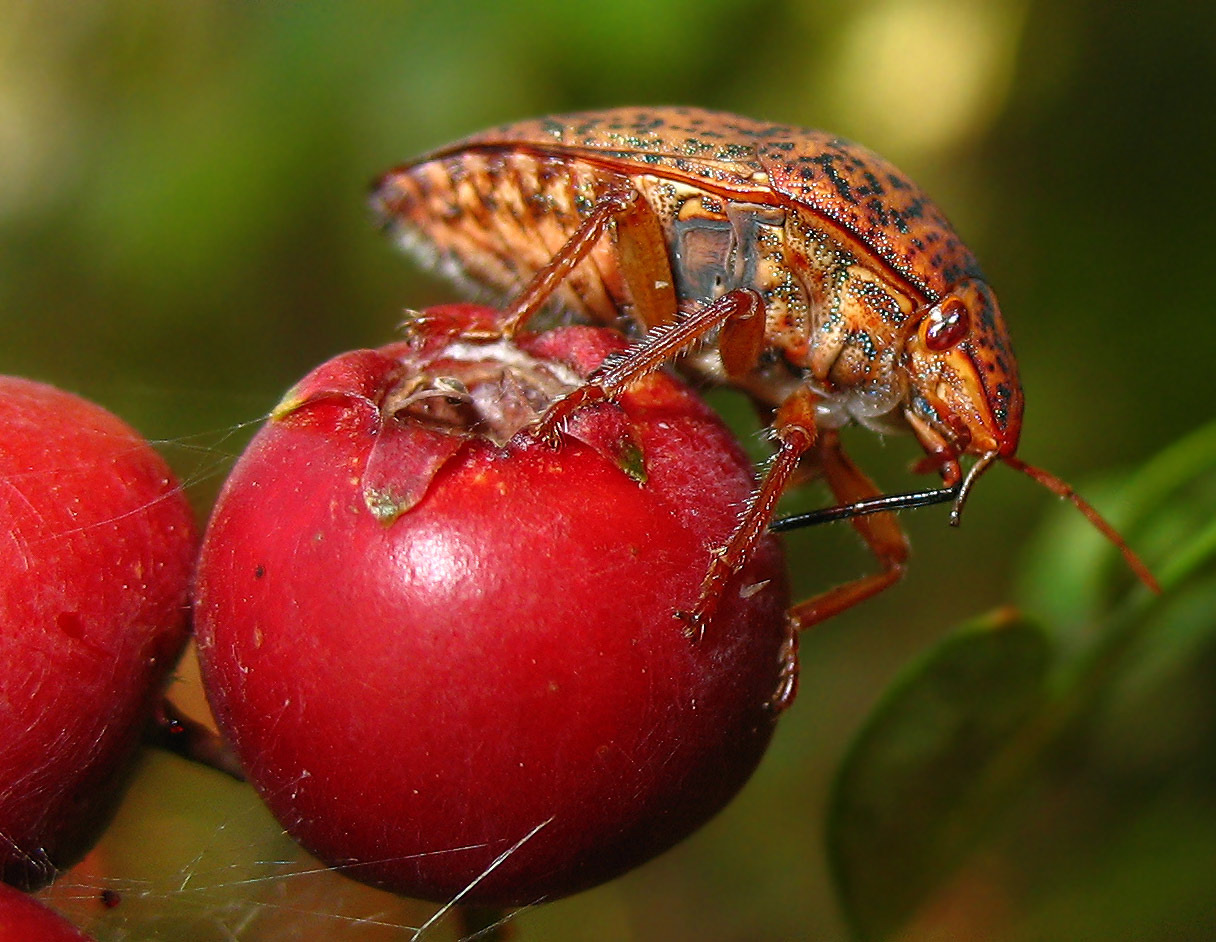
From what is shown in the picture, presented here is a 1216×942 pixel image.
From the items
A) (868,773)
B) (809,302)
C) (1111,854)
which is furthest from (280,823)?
(1111,854)

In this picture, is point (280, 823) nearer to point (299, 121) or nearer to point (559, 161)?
point (559, 161)

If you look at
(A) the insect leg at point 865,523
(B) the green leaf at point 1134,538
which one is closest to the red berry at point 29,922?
(A) the insect leg at point 865,523

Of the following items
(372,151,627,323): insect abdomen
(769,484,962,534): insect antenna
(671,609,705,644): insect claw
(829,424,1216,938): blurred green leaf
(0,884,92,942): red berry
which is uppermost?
(372,151,627,323): insect abdomen

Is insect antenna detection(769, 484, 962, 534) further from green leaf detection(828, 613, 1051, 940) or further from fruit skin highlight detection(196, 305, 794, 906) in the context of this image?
fruit skin highlight detection(196, 305, 794, 906)

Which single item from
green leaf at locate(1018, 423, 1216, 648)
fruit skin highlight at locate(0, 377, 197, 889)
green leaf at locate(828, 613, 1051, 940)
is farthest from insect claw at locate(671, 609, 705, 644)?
green leaf at locate(1018, 423, 1216, 648)

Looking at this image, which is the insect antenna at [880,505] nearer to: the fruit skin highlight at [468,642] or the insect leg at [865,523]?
the insect leg at [865,523]

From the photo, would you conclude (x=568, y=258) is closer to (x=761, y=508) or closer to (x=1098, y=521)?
(x=761, y=508)
